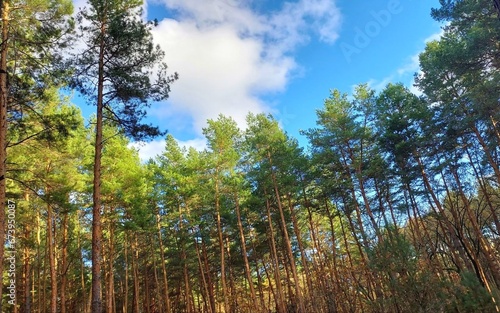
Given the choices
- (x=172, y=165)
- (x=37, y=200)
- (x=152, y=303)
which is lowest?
(x=152, y=303)

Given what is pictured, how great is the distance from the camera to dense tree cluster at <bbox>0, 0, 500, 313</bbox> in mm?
9430

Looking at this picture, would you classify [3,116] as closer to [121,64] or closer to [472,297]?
[121,64]

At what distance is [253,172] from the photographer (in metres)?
21.2

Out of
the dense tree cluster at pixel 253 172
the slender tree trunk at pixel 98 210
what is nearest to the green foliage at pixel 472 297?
the dense tree cluster at pixel 253 172

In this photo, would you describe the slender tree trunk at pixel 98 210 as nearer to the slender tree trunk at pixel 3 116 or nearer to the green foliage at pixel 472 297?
the slender tree trunk at pixel 3 116

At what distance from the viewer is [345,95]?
69.3 ft

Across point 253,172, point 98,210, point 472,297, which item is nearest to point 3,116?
point 98,210

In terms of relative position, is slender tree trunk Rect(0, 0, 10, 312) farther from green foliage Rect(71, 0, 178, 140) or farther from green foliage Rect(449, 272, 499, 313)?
green foliage Rect(449, 272, 499, 313)

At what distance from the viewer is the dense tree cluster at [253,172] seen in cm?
943

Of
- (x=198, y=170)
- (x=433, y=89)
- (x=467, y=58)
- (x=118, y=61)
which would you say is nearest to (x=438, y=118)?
(x=433, y=89)

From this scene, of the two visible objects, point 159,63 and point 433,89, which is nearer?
point 159,63

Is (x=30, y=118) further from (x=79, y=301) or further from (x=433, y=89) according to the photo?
(x=79, y=301)

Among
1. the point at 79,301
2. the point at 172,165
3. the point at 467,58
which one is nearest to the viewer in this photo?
the point at 467,58

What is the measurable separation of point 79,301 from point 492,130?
4274 cm
